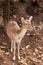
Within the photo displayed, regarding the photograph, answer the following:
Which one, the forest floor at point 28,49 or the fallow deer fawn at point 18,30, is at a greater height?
the fallow deer fawn at point 18,30

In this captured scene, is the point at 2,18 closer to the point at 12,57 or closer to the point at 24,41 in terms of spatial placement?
the point at 24,41

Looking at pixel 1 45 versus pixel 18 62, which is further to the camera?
pixel 1 45

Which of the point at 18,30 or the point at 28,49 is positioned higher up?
the point at 18,30

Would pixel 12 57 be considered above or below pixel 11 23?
below

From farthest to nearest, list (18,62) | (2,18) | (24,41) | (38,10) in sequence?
(38,10)
(2,18)
(24,41)
(18,62)

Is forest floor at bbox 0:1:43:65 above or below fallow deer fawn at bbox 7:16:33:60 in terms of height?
below

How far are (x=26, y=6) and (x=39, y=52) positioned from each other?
2.42 m

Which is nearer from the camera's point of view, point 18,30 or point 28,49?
point 18,30

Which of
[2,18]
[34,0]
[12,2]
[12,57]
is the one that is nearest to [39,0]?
[34,0]

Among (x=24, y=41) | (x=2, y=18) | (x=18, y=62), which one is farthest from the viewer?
(x=2, y=18)

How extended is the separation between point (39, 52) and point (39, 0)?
9.66 feet

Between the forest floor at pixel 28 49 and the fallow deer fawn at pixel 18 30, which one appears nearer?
the fallow deer fawn at pixel 18 30

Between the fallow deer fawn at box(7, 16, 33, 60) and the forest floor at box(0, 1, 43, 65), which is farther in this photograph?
the forest floor at box(0, 1, 43, 65)

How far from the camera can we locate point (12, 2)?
8.70 meters
